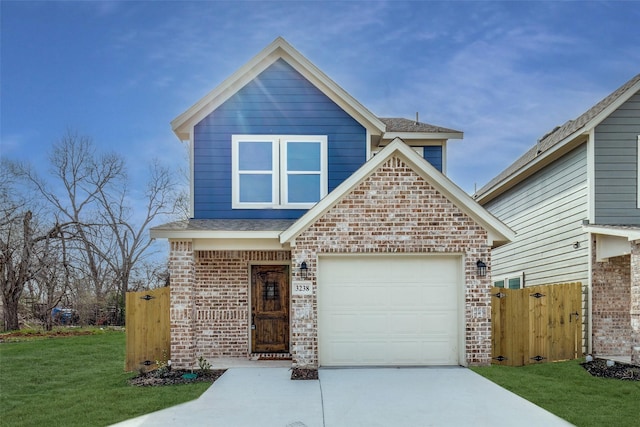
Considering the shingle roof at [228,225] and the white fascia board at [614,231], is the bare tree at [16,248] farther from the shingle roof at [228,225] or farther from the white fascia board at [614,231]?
the white fascia board at [614,231]

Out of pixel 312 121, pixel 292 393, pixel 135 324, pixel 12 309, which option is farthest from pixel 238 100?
pixel 12 309

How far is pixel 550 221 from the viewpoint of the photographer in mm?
15625

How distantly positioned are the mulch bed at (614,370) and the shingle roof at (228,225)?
24.1ft

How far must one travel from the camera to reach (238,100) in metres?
13.4

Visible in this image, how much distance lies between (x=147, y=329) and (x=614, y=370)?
1008 cm

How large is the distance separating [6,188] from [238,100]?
56.5ft

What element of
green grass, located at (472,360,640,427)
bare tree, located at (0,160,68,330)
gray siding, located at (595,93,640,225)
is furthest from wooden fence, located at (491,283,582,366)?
bare tree, located at (0,160,68,330)

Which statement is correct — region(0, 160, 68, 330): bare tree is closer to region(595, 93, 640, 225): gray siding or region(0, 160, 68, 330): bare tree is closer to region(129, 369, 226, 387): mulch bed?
region(129, 369, 226, 387): mulch bed

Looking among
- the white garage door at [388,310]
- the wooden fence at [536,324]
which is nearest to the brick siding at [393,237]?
the white garage door at [388,310]

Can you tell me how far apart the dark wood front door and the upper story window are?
165 cm

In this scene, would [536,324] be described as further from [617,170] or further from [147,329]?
[147,329]

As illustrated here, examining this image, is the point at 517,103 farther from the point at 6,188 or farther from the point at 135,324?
the point at 6,188

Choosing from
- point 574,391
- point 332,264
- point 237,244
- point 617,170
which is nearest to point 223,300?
point 237,244

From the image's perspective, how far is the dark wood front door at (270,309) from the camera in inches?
508
